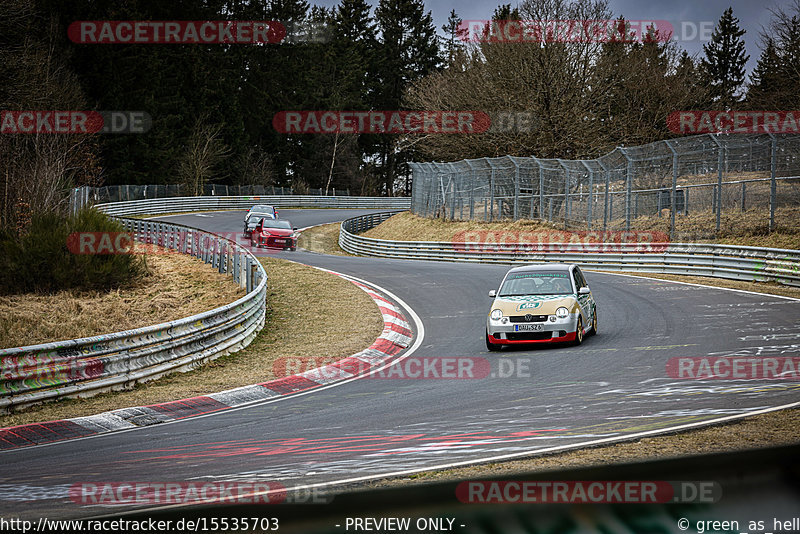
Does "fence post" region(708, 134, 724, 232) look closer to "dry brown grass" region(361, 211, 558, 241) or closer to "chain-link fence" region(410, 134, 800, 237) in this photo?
"chain-link fence" region(410, 134, 800, 237)

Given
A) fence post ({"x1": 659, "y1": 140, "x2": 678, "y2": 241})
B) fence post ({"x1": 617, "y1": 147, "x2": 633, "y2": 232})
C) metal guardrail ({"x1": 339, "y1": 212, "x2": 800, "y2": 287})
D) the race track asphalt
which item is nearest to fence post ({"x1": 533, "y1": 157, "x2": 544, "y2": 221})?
metal guardrail ({"x1": 339, "y1": 212, "x2": 800, "y2": 287})

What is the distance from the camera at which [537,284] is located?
14547mm

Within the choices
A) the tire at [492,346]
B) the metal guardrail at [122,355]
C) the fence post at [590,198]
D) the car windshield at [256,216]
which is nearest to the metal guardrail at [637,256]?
the fence post at [590,198]

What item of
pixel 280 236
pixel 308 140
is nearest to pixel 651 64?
pixel 280 236

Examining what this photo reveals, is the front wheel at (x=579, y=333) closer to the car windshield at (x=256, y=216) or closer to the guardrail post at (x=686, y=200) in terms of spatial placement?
the guardrail post at (x=686, y=200)

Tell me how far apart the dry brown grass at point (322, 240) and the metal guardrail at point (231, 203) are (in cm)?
1206

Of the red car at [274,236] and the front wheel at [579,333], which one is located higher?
the red car at [274,236]

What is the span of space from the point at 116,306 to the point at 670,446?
18245 millimetres

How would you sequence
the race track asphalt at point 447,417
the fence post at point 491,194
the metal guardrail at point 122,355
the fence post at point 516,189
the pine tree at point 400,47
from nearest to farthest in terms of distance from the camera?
the race track asphalt at point 447,417 < the metal guardrail at point 122,355 < the fence post at point 516,189 < the fence post at point 491,194 < the pine tree at point 400,47

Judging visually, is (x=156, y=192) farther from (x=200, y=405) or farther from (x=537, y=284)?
(x=200, y=405)

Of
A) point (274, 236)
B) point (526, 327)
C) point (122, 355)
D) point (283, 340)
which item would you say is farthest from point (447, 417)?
point (274, 236)

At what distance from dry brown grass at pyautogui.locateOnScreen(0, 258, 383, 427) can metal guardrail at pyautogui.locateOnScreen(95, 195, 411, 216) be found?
26836 mm

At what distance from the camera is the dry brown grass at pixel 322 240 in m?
44.8

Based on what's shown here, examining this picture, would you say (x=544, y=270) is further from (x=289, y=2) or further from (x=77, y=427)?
(x=289, y=2)
